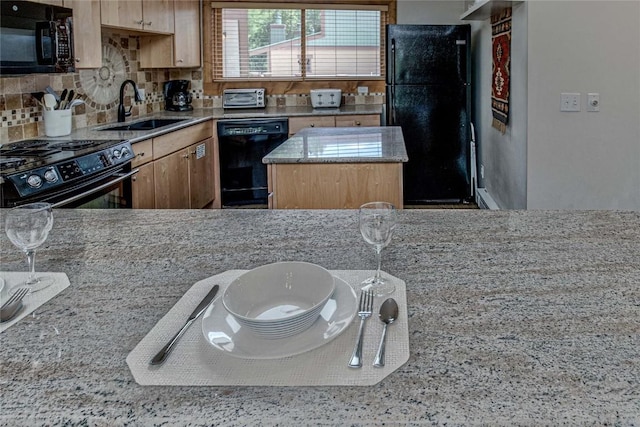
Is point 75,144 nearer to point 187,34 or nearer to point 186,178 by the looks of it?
point 186,178

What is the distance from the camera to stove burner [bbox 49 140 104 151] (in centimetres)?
289

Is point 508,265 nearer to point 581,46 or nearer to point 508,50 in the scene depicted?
point 581,46

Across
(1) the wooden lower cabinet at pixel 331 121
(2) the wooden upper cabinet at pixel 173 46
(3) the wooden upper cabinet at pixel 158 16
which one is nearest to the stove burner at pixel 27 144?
(3) the wooden upper cabinet at pixel 158 16

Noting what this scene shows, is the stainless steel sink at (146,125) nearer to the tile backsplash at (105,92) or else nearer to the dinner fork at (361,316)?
the tile backsplash at (105,92)

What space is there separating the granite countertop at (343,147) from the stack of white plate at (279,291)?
155cm

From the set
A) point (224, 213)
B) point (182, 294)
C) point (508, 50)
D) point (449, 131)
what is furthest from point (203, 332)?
point (449, 131)

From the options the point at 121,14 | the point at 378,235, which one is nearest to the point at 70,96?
the point at 121,14

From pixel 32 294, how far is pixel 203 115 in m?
3.90

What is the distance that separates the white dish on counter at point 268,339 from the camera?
786 millimetres

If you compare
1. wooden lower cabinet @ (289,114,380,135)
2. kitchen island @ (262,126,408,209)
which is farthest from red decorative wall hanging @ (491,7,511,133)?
kitchen island @ (262,126,408,209)

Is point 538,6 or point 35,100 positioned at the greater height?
point 538,6

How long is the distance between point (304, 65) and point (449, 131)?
1.65 metres

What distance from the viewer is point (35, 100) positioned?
323cm

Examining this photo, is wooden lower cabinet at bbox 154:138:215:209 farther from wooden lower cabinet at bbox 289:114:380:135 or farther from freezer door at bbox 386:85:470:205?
freezer door at bbox 386:85:470:205
